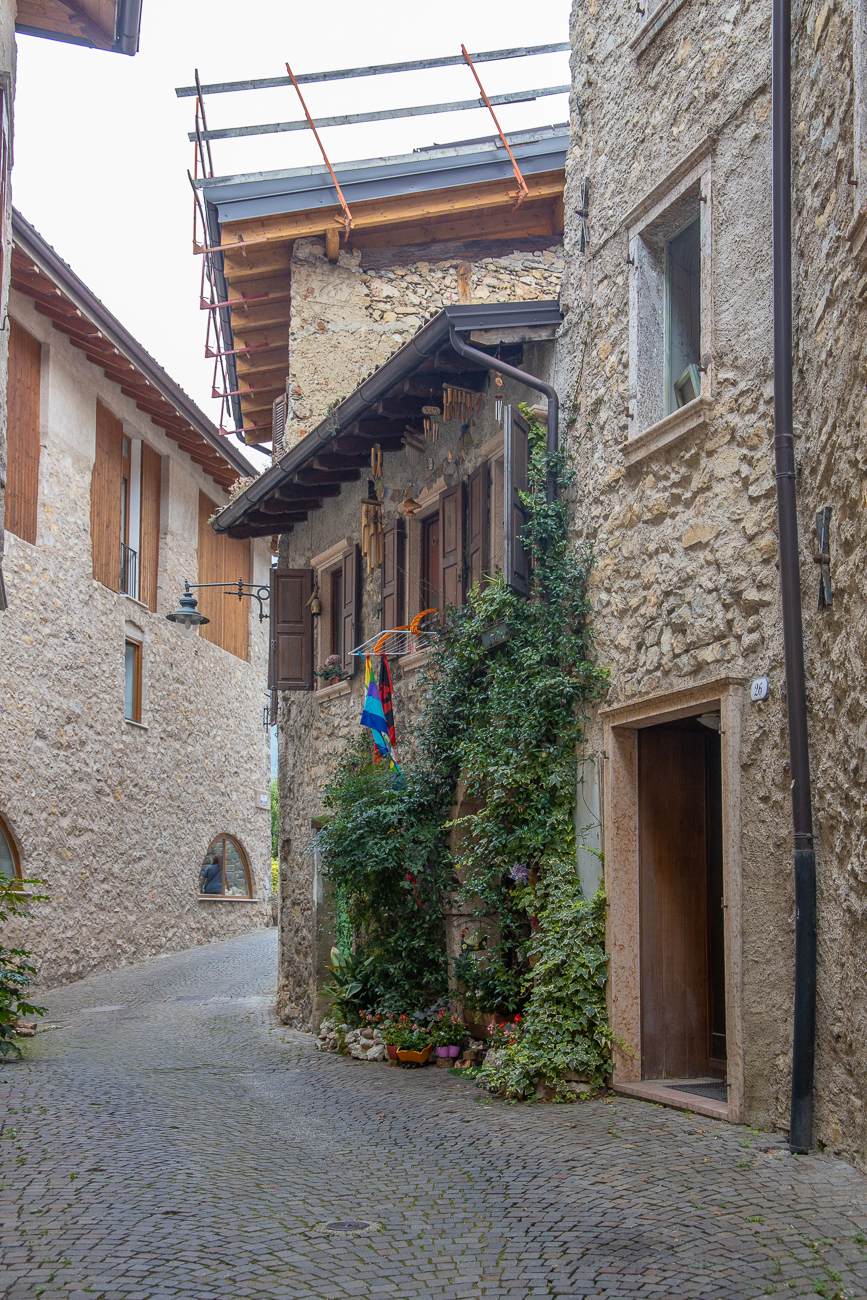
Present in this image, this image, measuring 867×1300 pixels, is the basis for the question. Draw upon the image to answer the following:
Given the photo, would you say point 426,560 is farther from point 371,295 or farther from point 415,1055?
point 371,295

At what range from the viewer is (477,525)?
9.86m

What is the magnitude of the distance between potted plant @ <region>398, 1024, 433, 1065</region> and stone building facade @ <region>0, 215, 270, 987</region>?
7.18 metres

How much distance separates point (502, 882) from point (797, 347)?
4.60 metres

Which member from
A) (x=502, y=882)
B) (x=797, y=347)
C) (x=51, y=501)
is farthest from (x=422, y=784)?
(x=51, y=501)

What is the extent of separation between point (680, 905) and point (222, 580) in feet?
52.5

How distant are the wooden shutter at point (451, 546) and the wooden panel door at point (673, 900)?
2.81 meters

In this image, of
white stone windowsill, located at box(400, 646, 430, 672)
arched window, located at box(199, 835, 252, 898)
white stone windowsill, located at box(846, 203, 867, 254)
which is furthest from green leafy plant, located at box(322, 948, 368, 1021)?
arched window, located at box(199, 835, 252, 898)

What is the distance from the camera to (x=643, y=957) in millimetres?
7383

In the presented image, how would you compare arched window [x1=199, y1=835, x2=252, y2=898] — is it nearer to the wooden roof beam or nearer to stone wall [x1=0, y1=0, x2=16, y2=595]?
the wooden roof beam

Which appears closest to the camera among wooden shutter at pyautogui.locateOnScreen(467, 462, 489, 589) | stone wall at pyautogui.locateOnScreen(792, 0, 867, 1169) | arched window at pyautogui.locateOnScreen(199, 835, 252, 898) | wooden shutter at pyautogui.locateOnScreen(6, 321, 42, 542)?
stone wall at pyautogui.locateOnScreen(792, 0, 867, 1169)

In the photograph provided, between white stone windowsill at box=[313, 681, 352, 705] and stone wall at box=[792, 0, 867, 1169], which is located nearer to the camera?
stone wall at box=[792, 0, 867, 1169]

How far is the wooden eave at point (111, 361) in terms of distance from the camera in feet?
47.3

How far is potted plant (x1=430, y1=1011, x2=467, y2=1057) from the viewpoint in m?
8.88

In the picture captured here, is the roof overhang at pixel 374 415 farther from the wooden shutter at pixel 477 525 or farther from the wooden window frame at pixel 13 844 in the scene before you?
the wooden window frame at pixel 13 844
